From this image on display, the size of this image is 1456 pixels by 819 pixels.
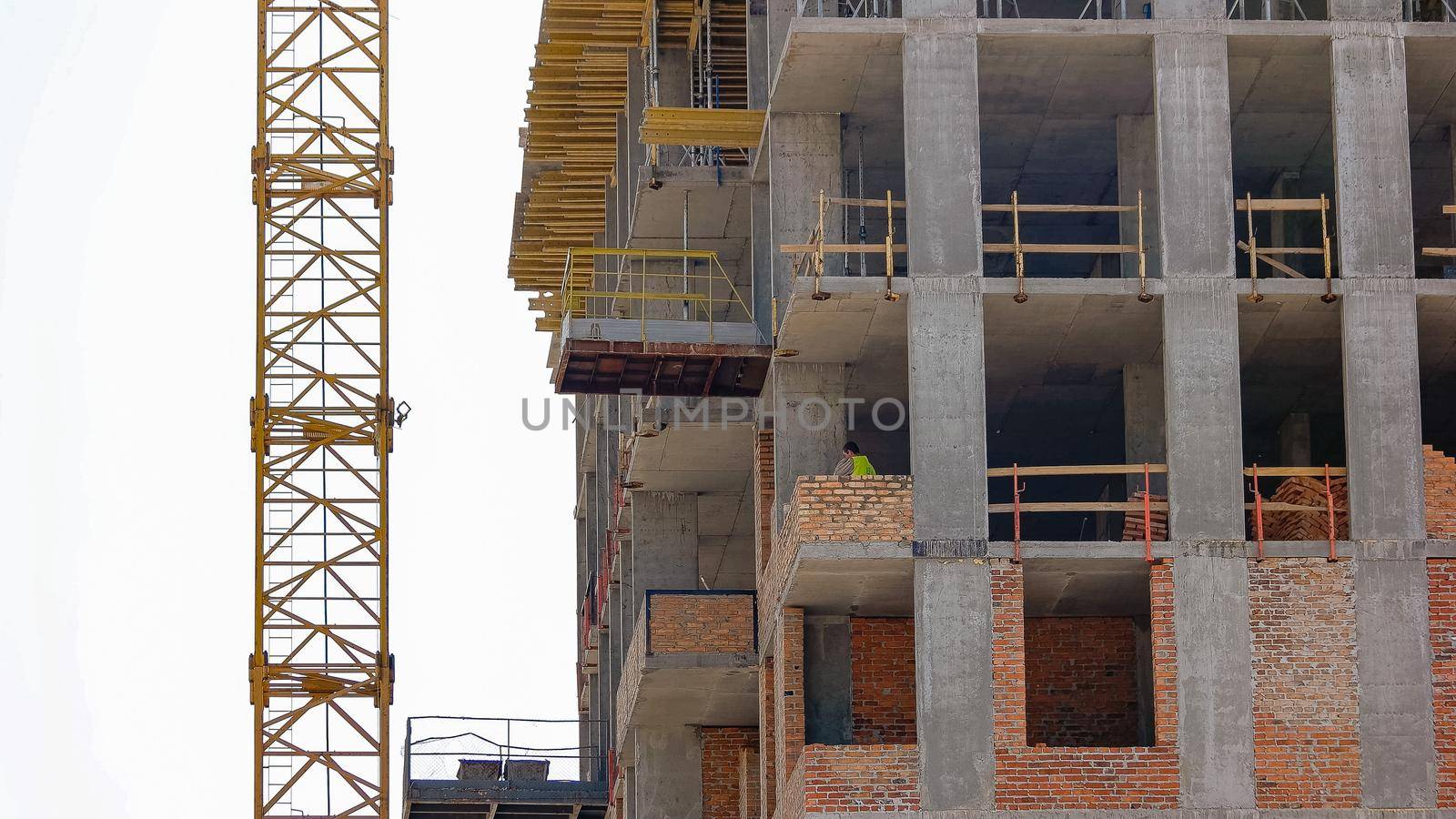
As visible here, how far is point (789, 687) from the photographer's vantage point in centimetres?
4072

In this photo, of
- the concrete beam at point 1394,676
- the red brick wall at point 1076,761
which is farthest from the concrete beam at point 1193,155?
the red brick wall at point 1076,761

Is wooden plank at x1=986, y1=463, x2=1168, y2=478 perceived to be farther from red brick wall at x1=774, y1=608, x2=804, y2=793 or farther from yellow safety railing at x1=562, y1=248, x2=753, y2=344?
yellow safety railing at x1=562, y1=248, x2=753, y2=344

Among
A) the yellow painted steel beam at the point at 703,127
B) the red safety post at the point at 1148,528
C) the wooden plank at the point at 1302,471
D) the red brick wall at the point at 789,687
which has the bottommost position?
the red brick wall at the point at 789,687

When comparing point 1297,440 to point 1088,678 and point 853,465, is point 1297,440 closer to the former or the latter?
point 1088,678

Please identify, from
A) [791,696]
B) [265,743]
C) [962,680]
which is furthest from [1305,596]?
[265,743]

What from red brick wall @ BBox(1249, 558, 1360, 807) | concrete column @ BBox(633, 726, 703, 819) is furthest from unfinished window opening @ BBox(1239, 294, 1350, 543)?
concrete column @ BBox(633, 726, 703, 819)

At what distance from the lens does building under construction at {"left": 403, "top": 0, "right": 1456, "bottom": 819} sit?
3775cm

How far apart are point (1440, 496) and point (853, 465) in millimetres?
7812

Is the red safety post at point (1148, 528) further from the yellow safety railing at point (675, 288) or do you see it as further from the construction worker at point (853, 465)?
the yellow safety railing at point (675, 288)

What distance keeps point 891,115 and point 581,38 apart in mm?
13187

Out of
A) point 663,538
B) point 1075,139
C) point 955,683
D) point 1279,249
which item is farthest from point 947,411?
point 663,538

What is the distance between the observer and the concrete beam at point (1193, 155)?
130 feet

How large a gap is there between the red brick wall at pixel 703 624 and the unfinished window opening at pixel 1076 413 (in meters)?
4.68

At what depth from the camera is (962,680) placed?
3772 centimetres
